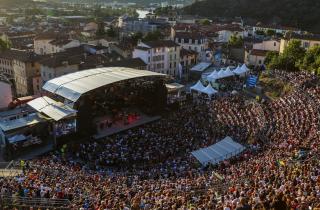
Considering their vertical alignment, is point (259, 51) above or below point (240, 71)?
above

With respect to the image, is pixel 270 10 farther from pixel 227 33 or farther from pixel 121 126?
pixel 121 126

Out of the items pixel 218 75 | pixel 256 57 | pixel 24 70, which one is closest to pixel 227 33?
pixel 256 57

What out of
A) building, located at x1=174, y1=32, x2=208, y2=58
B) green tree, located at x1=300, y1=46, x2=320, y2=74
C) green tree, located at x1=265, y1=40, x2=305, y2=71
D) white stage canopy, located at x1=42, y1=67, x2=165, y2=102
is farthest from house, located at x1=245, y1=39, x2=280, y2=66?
white stage canopy, located at x1=42, y1=67, x2=165, y2=102

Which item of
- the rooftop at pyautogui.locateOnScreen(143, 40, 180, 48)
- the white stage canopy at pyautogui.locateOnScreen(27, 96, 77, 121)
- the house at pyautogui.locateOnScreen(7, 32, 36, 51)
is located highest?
the rooftop at pyautogui.locateOnScreen(143, 40, 180, 48)

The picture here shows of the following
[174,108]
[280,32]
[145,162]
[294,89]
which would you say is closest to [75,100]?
[145,162]

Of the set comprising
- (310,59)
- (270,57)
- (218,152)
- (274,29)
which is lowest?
(218,152)

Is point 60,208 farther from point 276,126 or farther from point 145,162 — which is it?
point 276,126

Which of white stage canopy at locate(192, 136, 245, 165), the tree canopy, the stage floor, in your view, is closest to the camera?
white stage canopy at locate(192, 136, 245, 165)

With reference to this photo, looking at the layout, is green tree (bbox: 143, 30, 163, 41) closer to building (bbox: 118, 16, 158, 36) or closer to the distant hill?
building (bbox: 118, 16, 158, 36)
